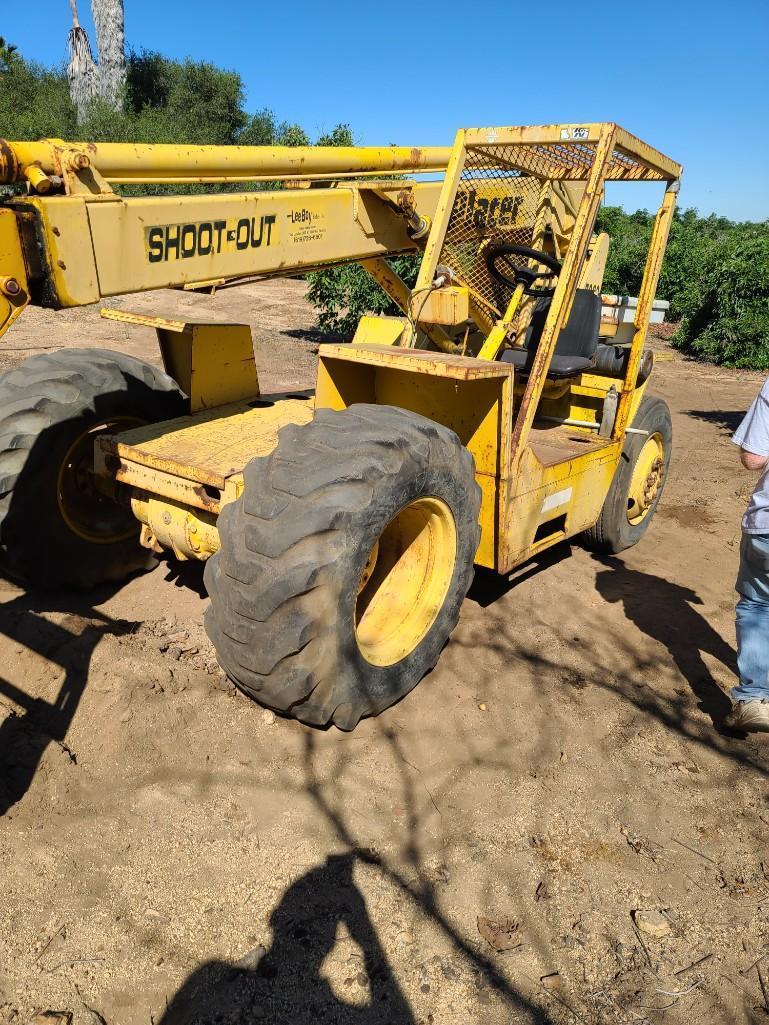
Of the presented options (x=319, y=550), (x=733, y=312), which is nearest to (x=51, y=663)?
(x=319, y=550)

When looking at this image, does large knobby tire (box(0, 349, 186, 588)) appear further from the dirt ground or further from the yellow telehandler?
the dirt ground

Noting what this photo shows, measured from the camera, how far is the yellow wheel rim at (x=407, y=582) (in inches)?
128

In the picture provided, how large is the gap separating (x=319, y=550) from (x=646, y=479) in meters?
3.57

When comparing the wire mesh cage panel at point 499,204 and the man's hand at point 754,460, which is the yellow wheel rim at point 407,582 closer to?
the man's hand at point 754,460

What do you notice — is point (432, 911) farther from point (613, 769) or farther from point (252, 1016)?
point (613, 769)

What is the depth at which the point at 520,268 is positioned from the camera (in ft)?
14.0

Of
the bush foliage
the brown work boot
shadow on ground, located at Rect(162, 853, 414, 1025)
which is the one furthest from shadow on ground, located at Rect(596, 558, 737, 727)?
the bush foliage

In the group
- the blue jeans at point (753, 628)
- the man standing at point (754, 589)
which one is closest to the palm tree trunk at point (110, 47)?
the man standing at point (754, 589)

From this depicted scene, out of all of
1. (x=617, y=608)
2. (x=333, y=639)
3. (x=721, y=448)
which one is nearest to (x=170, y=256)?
(x=333, y=639)

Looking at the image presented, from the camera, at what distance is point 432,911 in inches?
92.7

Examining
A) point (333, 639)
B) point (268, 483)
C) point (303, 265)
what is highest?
point (303, 265)

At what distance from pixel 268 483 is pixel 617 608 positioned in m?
2.75

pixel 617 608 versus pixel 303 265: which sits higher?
pixel 303 265

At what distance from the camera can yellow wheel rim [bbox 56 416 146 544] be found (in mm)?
3961
